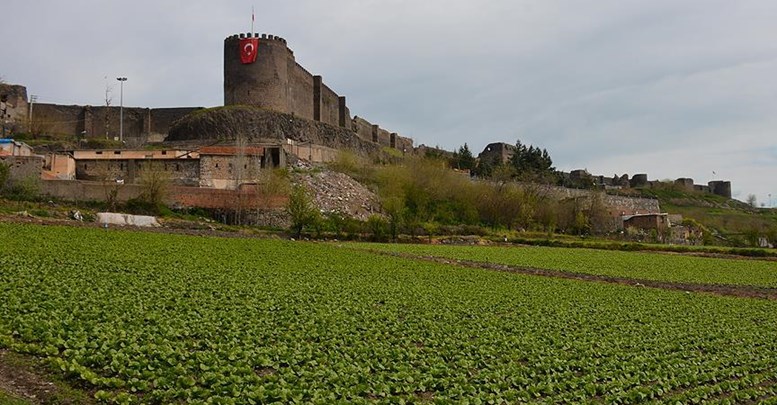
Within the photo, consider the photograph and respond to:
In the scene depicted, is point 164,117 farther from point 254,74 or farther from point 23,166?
point 23,166

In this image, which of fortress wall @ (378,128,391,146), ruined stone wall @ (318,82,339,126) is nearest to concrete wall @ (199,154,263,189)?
ruined stone wall @ (318,82,339,126)

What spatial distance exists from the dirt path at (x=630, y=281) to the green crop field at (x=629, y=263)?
139 cm

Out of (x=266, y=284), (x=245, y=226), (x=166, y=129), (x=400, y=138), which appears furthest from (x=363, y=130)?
(x=266, y=284)

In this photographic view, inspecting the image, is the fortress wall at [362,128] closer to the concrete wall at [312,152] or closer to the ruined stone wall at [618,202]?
the concrete wall at [312,152]

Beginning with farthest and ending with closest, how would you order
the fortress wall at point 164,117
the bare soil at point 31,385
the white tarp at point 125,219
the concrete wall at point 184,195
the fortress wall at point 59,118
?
the fortress wall at point 164,117 < the fortress wall at point 59,118 < the concrete wall at point 184,195 < the white tarp at point 125,219 < the bare soil at point 31,385

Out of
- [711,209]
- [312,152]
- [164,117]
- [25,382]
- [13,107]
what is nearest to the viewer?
[25,382]

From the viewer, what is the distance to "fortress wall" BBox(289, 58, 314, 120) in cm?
7781

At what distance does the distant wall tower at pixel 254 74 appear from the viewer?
72.3m

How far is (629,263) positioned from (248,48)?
151 feet

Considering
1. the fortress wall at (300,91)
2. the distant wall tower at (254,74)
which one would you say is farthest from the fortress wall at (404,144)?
the distant wall tower at (254,74)

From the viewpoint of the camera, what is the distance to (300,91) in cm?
8075

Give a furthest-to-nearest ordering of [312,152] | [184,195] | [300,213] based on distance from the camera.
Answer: [312,152]
[184,195]
[300,213]

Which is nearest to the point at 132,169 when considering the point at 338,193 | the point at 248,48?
the point at 338,193

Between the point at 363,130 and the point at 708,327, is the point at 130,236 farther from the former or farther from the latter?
the point at 363,130
